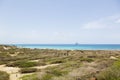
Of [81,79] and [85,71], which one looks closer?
[81,79]

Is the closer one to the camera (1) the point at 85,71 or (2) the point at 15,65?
(1) the point at 85,71

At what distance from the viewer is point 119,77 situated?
1527 centimetres

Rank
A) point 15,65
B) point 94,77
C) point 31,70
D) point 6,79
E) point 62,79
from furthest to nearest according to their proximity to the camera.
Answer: point 15,65 < point 31,70 < point 6,79 < point 94,77 < point 62,79

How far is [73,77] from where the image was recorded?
52.5 ft

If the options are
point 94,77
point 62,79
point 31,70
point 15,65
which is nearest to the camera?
point 62,79

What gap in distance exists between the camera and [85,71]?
731 inches

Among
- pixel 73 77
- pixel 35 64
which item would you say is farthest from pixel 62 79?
pixel 35 64

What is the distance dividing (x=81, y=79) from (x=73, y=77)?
56 centimetres

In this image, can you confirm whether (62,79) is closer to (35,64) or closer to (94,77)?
(94,77)

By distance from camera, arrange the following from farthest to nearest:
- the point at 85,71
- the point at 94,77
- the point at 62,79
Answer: the point at 85,71 < the point at 94,77 < the point at 62,79

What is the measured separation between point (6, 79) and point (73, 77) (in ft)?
23.2

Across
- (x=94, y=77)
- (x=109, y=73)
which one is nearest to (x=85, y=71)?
(x=94, y=77)

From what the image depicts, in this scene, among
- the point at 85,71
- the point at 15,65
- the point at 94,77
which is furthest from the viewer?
the point at 15,65

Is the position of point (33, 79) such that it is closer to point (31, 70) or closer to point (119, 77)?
point (119, 77)
